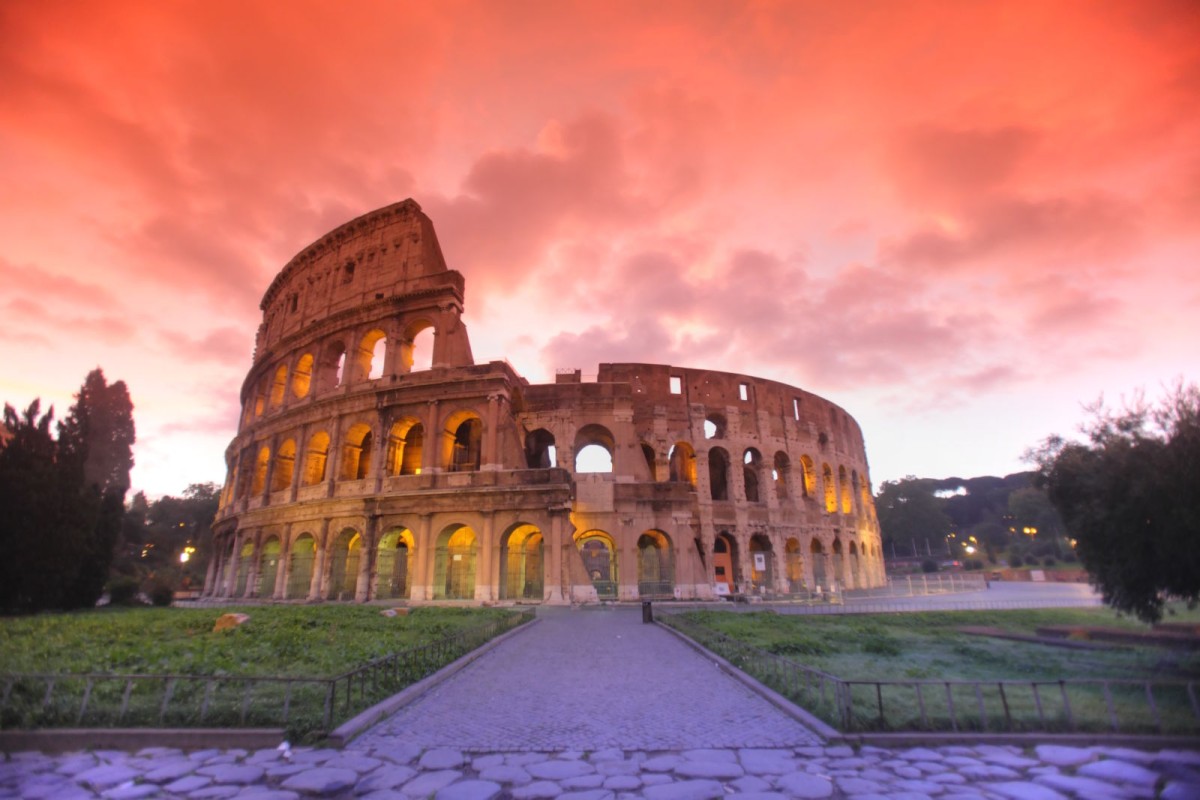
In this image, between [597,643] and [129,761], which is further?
[597,643]

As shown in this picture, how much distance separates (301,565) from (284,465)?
22.4 ft

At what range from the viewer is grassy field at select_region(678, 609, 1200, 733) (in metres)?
5.55

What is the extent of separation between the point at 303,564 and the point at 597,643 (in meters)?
20.7

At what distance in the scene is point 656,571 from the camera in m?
28.2

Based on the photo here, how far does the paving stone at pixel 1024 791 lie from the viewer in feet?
13.0

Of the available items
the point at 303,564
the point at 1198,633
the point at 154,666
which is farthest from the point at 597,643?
the point at 303,564

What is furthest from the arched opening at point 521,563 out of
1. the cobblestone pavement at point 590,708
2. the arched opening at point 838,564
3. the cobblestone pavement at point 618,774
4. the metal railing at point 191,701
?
the arched opening at point 838,564

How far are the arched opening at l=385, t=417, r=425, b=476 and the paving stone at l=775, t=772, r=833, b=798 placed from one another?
77.3ft

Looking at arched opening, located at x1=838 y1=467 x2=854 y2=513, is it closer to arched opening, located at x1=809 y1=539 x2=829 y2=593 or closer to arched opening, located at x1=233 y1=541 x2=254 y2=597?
arched opening, located at x1=809 y1=539 x2=829 y2=593

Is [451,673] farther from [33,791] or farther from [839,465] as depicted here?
[839,465]

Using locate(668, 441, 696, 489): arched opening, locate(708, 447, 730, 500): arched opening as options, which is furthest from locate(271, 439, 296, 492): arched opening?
locate(708, 447, 730, 500): arched opening

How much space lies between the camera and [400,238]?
31297 millimetres

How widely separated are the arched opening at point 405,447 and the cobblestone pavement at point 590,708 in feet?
57.9

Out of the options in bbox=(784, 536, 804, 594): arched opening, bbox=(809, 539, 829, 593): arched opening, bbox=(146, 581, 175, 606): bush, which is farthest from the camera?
bbox=(809, 539, 829, 593): arched opening
